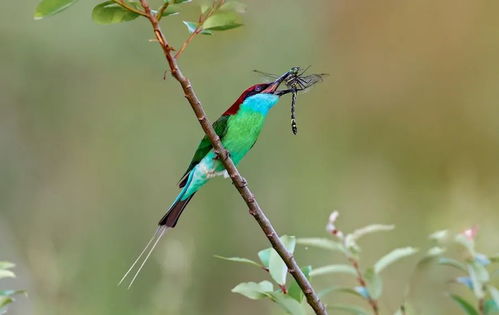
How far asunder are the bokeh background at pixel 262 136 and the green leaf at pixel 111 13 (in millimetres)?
2203

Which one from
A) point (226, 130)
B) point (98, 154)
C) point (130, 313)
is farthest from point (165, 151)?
point (226, 130)

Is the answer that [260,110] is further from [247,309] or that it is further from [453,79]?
[453,79]

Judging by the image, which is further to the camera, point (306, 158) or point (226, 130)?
point (306, 158)

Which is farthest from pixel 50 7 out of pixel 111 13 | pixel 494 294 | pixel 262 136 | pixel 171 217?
pixel 262 136

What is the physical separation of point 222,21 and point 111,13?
0.16 metres

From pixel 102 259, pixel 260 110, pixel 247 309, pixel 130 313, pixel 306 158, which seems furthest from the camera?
pixel 306 158

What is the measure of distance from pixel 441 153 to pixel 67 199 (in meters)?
2.07

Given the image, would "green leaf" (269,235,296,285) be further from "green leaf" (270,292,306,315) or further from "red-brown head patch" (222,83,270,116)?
"red-brown head patch" (222,83,270,116)

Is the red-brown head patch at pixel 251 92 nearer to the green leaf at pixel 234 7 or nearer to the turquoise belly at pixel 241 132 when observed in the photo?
the turquoise belly at pixel 241 132

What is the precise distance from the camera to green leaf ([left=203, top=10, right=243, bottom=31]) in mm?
1174

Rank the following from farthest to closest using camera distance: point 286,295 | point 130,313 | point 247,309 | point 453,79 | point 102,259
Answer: point 453,79 < point 247,309 < point 102,259 < point 130,313 < point 286,295

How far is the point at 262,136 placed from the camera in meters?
4.12

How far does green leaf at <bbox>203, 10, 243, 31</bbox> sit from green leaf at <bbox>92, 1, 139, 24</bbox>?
109 mm

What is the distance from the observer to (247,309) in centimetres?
367
